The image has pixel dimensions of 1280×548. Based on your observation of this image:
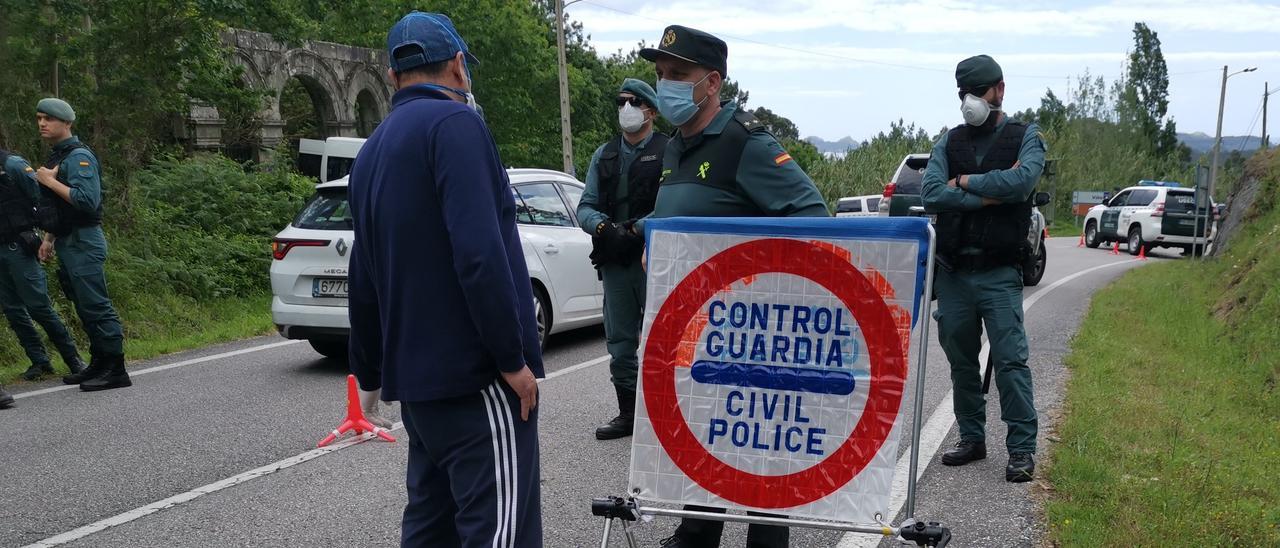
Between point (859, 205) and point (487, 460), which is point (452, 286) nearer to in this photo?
point (487, 460)

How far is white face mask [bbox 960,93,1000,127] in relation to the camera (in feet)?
17.3

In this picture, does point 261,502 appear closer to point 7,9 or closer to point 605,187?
point 605,187

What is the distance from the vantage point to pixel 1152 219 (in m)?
28.5

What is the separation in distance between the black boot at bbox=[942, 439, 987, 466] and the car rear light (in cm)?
509

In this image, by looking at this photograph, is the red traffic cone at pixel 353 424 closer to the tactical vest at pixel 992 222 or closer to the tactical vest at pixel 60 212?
the tactical vest at pixel 60 212

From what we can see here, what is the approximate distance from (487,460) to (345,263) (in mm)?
6054

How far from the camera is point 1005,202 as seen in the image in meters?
5.23

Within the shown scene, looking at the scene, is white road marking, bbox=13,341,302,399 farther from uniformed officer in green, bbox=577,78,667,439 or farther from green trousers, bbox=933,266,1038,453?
green trousers, bbox=933,266,1038,453

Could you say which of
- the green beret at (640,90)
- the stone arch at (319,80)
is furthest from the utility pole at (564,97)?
the green beret at (640,90)

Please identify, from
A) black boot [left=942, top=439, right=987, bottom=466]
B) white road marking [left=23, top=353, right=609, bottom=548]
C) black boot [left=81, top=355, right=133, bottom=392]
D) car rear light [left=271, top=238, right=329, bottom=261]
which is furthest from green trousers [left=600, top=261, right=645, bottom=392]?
black boot [left=81, top=355, right=133, bottom=392]

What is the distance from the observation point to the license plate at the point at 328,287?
8523mm

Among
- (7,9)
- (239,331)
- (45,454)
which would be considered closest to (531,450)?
(45,454)

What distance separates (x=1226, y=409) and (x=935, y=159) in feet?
11.4

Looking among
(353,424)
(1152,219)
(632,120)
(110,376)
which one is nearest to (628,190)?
(632,120)
